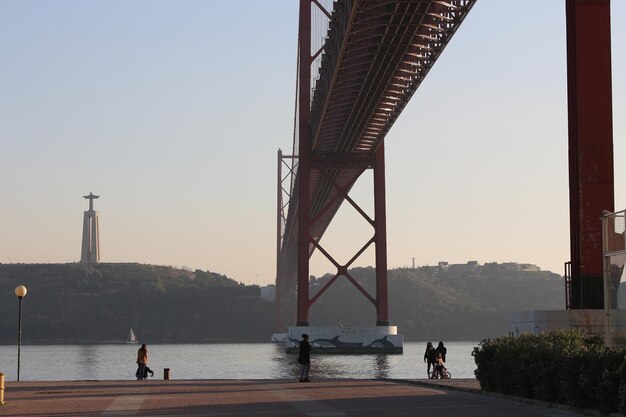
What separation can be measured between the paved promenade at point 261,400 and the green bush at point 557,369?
0.31 metres

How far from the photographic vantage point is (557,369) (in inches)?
780

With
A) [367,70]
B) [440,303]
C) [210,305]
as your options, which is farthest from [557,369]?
[210,305]

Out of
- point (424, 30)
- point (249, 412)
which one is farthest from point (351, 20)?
point (249, 412)

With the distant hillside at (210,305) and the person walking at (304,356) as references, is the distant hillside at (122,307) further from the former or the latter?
the person walking at (304,356)

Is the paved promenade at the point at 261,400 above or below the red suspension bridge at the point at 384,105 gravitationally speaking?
below

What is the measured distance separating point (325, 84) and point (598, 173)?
1003 inches

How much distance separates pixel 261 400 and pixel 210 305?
134 metres

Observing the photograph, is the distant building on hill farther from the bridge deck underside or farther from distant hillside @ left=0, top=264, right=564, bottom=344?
the bridge deck underside

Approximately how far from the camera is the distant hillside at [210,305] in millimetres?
145125

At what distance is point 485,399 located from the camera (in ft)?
73.3

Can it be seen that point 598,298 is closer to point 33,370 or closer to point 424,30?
point 424,30

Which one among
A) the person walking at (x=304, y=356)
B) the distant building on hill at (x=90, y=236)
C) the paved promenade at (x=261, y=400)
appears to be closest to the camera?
the paved promenade at (x=261, y=400)

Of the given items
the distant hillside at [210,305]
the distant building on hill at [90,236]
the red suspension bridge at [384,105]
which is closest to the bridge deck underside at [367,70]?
the red suspension bridge at [384,105]

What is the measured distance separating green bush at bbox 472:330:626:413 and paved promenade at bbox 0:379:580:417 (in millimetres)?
313
